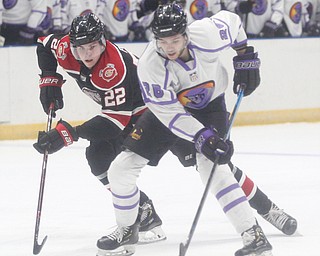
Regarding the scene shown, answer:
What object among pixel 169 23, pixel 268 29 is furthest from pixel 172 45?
pixel 268 29

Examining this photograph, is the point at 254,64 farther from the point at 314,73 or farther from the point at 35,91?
the point at 314,73

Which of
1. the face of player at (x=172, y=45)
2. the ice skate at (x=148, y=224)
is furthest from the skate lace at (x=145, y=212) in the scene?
the face of player at (x=172, y=45)

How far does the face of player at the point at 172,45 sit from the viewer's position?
348 centimetres

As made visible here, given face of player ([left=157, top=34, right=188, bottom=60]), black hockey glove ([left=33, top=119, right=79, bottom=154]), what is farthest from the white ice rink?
face of player ([left=157, top=34, right=188, bottom=60])

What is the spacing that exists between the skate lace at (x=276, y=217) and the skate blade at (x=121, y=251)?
24.0 inches

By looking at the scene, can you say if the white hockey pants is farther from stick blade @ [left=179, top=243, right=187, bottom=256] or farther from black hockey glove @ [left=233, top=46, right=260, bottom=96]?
black hockey glove @ [left=233, top=46, right=260, bottom=96]

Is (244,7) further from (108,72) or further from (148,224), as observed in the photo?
(108,72)

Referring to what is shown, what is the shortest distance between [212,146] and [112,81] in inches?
24.3

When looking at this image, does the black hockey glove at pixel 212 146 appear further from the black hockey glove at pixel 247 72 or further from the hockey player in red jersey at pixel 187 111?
the black hockey glove at pixel 247 72

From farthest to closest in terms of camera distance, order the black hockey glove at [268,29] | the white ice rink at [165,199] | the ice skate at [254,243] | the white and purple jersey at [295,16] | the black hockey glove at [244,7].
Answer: the white and purple jersey at [295,16] < the black hockey glove at [268,29] < the black hockey glove at [244,7] < the white ice rink at [165,199] < the ice skate at [254,243]

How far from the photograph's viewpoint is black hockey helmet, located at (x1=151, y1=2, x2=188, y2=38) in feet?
11.4

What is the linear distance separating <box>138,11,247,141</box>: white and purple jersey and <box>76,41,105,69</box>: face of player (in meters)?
0.27

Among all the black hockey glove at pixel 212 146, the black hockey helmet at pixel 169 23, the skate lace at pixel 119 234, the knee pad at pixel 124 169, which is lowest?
the skate lace at pixel 119 234

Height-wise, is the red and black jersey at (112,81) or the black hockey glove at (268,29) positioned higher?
the red and black jersey at (112,81)
